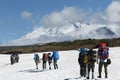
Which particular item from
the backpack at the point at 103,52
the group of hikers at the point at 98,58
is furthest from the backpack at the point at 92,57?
the backpack at the point at 103,52

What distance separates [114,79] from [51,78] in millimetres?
5413

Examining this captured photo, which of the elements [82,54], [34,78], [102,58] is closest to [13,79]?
[34,78]

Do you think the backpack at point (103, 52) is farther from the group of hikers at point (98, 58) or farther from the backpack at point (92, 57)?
the backpack at point (92, 57)

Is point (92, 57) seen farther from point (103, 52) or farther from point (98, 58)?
point (103, 52)

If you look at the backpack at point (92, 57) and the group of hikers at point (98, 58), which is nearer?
the group of hikers at point (98, 58)

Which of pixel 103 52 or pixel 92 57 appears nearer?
pixel 103 52

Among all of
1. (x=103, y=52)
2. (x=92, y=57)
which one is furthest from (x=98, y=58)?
(x=103, y=52)

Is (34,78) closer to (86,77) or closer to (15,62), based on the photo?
(86,77)

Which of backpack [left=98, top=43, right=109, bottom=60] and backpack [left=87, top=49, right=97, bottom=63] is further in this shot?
backpack [left=87, top=49, right=97, bottom=63]

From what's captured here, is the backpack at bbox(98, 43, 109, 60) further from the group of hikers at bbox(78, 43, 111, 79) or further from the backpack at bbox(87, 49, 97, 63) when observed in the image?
the backpack at bbox(87, 49, 97, 63)

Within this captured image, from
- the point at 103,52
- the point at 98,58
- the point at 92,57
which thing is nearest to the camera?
the point at 103,52

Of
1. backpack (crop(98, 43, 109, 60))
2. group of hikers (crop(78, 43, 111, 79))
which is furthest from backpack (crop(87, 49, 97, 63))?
backpack (crop(98, 43, 109, 60))

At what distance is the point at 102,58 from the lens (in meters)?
23.6

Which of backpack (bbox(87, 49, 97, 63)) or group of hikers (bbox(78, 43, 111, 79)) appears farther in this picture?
backpack (bbox(87, 49, 97, 63))
